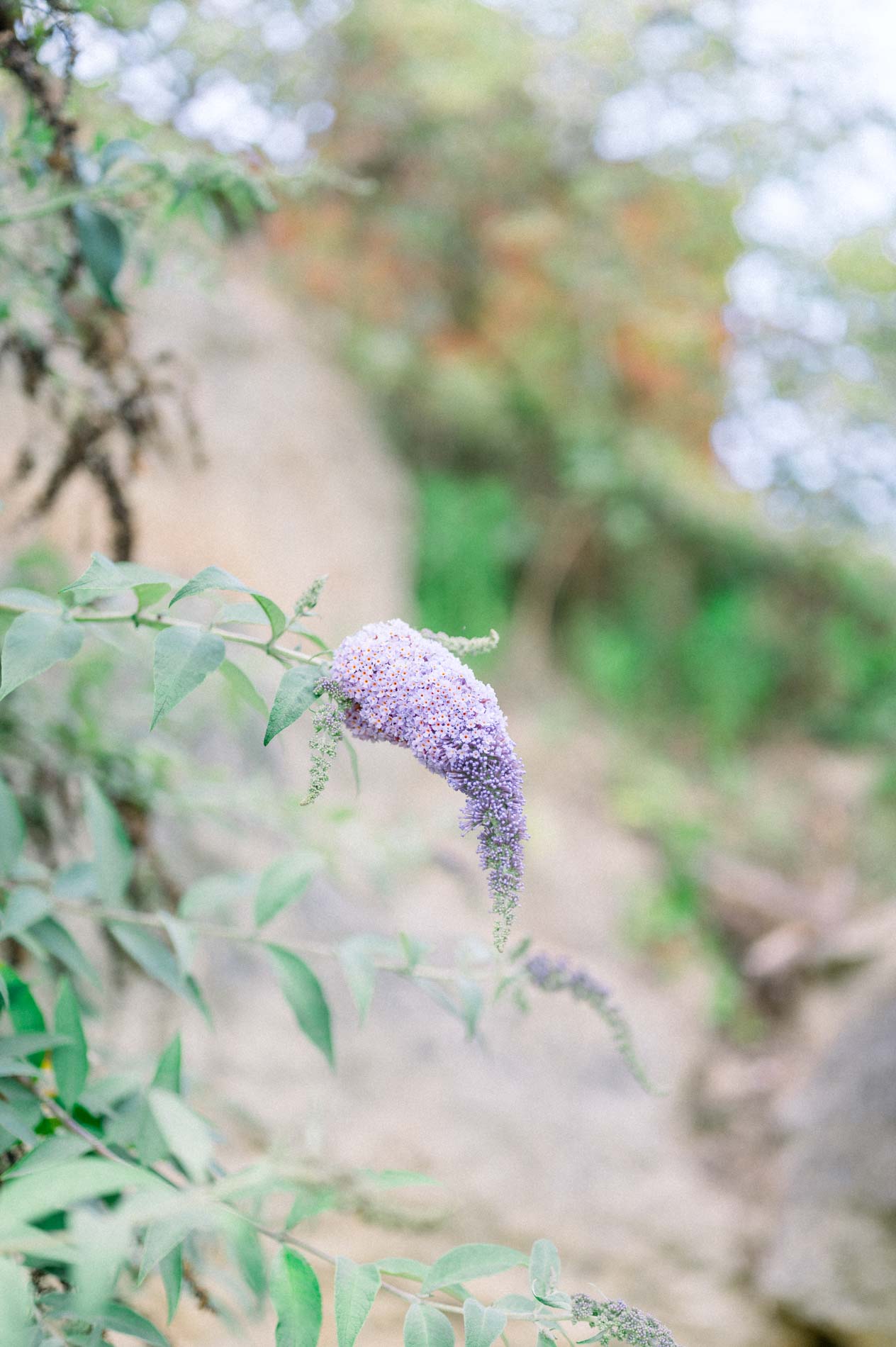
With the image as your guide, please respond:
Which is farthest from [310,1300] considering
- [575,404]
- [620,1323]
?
[575,404]

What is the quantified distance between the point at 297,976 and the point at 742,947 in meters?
3.44

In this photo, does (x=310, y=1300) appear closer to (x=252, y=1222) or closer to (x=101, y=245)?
(x=252, y=1222)

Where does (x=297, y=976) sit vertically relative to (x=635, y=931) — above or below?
below

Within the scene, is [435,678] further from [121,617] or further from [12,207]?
[12,207]

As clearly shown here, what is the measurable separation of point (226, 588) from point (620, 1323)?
0.70 m

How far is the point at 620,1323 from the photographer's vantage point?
791mm

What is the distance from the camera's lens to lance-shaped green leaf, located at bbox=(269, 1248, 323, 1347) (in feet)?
2.54

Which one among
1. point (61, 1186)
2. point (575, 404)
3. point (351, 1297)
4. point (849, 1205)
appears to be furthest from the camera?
point (575, 404)

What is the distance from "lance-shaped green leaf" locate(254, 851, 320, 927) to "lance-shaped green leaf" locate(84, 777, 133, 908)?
0.56 feet

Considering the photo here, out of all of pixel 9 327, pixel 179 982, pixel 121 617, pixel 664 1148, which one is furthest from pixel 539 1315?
pixel 664 1148

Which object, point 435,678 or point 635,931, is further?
point 635,931

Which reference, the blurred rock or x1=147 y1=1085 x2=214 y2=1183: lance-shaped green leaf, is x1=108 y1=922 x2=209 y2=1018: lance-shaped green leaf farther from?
the blurred rock

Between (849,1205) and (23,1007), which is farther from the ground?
(849,1205)

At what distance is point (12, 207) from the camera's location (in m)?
1.50
